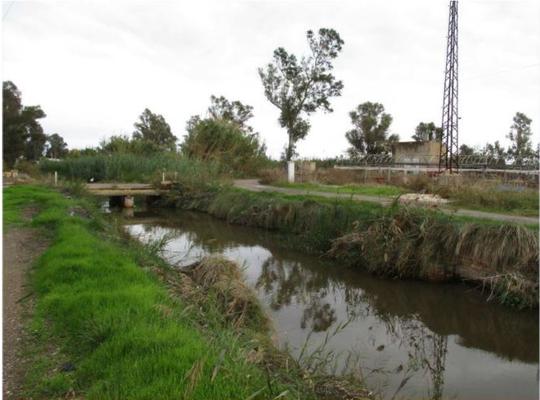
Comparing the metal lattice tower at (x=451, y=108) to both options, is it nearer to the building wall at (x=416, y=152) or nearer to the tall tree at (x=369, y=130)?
the building wall at (x=416, y=152)

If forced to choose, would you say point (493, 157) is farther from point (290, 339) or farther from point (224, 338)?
point (224, 338)

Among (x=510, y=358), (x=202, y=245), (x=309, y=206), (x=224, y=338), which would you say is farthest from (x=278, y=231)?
(x=224, y=338)

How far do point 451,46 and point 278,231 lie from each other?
15.2 metres

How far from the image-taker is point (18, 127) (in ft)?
127

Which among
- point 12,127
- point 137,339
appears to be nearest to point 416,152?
point 12,127

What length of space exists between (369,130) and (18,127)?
30947 millimetres

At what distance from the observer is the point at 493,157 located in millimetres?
23453

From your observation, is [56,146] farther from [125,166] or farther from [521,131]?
[521,131]

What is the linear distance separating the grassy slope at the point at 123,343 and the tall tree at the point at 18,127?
3376cm

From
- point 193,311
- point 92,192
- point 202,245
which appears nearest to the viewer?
point 193,311

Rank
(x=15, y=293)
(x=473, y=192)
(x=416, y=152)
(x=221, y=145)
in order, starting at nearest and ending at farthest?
(x=15, y=293) < (x=473, y=192) < (x=221, y=145) < (x=416, y=152)

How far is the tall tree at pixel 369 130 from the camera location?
46156 mm

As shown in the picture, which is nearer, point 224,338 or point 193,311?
point 224,338

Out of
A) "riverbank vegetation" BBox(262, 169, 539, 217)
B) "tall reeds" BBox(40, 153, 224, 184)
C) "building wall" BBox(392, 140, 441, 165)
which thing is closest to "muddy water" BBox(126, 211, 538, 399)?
"riverbank vegetation" BBox(262, 169, 539, 217)
